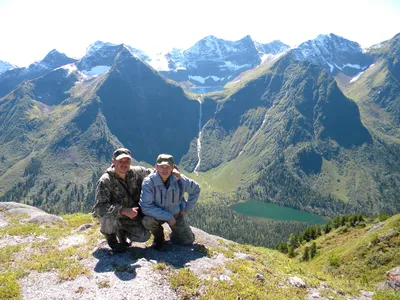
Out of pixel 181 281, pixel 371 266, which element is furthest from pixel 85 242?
pixel 371 266

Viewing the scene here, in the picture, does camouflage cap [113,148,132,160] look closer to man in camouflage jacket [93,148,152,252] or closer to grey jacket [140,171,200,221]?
man in camouflage jacket [93,148,152,252]

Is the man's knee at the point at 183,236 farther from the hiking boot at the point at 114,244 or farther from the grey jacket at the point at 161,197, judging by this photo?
the hiking boot at the point at 114,244

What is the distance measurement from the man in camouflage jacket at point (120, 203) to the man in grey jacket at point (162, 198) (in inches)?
29.3

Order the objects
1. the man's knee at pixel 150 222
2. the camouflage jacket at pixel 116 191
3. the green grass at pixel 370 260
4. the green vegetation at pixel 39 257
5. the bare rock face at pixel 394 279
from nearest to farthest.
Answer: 1. the green vegetation at pixel 39 257
2. the camouflage jacket at pixel 116 191
3. the man's knee at pixel 150 222
4. the bare rock face at pixel 394 279
5. the green grass at pixel 370 260

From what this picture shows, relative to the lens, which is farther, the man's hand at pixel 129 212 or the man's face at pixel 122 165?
the man's face at pixel 122 165

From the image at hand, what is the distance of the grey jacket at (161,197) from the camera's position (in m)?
15.2

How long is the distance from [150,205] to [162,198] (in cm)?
73

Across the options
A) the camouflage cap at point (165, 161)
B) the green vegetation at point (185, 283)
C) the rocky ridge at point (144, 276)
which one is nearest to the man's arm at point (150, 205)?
the camouflage cap at point (165, 161)

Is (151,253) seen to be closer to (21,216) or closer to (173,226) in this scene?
(173,226)

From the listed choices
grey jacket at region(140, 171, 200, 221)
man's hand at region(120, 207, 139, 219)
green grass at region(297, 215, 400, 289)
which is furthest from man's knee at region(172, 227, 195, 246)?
green grass at region(297, 215, 400, 289)

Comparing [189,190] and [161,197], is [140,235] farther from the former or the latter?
[189,190]

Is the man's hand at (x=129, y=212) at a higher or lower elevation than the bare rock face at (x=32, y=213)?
higher

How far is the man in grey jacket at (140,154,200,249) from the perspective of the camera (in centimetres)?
1522

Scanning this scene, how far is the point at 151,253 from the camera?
15820 mm
